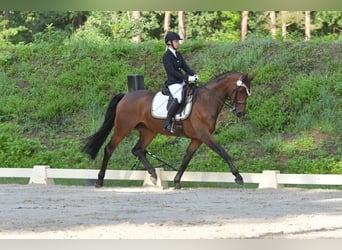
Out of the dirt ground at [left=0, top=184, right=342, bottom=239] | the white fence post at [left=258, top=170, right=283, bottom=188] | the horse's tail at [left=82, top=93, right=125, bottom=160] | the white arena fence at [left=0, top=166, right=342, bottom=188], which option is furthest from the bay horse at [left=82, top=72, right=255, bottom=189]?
the white fence post at [left=258, top=170, right=283, bottom=188]

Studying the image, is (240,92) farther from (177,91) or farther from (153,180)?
(153,180)

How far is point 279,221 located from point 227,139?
28.0 feet

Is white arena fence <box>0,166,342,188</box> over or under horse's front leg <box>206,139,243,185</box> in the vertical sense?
under

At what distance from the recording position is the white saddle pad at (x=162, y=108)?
12109mm

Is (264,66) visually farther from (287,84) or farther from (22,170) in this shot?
(22,170)

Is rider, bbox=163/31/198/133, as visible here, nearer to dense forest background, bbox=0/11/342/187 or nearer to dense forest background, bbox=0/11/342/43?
dense forest background, bbox=0/11/342/187

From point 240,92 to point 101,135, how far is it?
2.38 m

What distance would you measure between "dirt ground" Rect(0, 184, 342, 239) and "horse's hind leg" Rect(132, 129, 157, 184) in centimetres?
26

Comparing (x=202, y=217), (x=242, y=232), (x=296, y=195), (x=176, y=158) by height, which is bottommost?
(x=176, y=158)

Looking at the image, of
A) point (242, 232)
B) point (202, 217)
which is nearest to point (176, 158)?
point (202, 217)

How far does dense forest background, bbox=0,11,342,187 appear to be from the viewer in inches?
612

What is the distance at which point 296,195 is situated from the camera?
1135cm

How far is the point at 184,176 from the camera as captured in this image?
12.5m

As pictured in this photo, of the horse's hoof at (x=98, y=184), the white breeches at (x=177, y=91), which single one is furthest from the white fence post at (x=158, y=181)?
the white breeches at (x=177, y=91)
